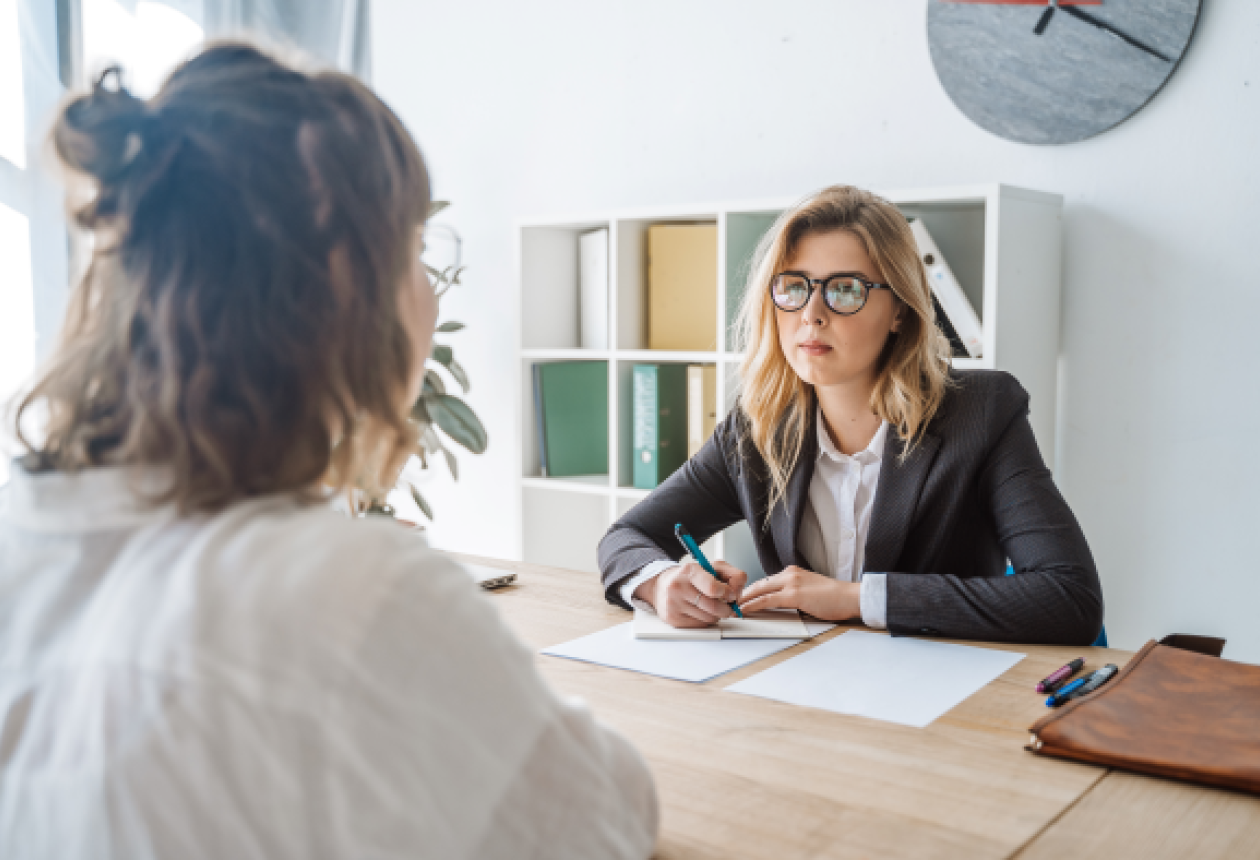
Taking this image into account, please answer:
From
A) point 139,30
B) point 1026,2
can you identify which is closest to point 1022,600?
point 1026,2

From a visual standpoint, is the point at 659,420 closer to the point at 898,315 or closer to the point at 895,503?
the point at 898,315

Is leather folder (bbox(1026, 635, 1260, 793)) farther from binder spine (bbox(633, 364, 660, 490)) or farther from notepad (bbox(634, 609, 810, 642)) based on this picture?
binder spine (bbox(633, 364, 660, 490))

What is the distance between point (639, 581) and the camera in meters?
1.53

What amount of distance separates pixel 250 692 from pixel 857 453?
142 cm

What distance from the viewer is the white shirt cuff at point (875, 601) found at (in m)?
1.39

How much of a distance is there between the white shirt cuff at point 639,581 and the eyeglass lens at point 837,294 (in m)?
0.53

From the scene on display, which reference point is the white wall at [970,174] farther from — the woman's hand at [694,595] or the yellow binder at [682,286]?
the woman's hand at [694,595]

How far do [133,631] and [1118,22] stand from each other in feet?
7.65

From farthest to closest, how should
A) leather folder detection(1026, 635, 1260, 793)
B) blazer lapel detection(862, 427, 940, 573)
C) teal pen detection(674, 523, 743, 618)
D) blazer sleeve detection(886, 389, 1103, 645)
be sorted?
blazer lapel detection(862, 427, 940, 573) → teal pen detection(674, 523, 743, 618) → blazer sleeve detection(886, 389, 1103, 645) → leather folder detection(1026, 635, 1260, 793)

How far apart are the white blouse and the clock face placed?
212 cm

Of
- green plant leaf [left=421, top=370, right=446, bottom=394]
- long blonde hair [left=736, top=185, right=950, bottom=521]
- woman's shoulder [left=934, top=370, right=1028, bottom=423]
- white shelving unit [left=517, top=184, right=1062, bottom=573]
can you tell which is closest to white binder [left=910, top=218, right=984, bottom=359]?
white shelving unit [left=517, top=184, right=1062, bottom=573]

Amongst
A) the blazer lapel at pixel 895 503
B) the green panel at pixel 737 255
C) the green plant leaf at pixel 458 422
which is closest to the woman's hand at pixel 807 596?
the blazer lapel at pixel 895 503

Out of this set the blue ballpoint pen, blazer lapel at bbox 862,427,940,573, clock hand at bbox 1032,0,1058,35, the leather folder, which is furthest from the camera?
clock hand at bbox 1032,0,1058,35

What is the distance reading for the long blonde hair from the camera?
5.71 ft
